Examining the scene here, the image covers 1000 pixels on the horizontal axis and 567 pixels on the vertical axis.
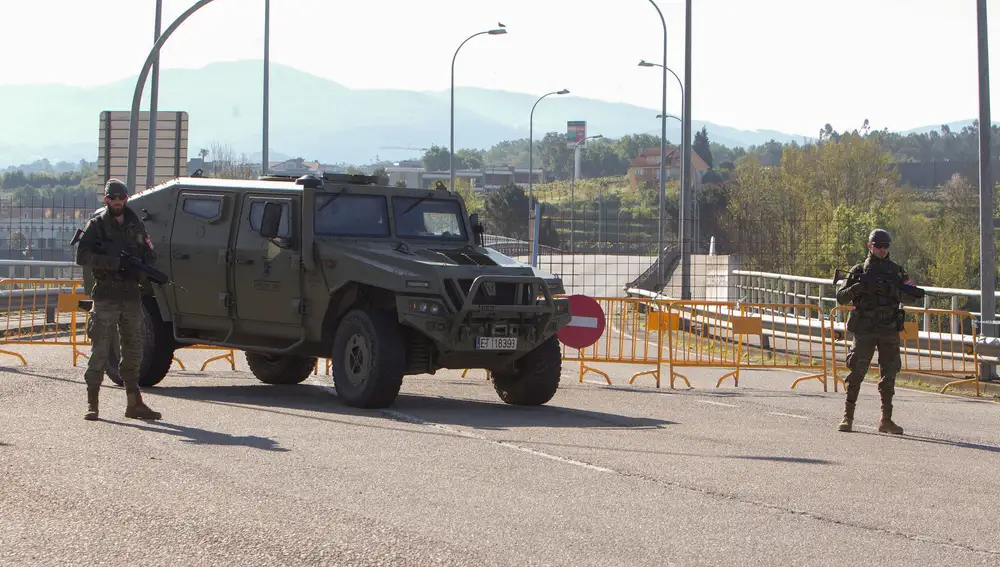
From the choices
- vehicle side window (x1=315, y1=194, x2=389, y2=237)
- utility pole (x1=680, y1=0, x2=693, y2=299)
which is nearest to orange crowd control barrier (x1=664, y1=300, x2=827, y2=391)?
utility pole (x1=680, y1=0, x2=693, y2=299)

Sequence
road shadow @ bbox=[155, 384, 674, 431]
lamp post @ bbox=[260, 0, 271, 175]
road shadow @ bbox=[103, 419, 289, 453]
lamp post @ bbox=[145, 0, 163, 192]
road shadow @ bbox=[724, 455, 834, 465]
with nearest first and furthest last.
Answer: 1. road shadow @ bbox=[724, 455, 834, 465]
2. road shadow @ bbox=[103, 419, 289, 453]
3. road shadow @ bbox=[155, 384, 674, 431]
4. lamp post @ bbox=[145, 0, 163, 192]
5. lamp post @ bbox=[260, 0, 271, 175]

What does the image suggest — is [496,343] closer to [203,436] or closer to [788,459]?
[203,436]

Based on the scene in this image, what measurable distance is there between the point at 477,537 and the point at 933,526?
2611mm

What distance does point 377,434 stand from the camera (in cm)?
1067

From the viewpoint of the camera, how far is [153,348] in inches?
574

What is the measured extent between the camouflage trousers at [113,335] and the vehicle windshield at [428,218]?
10.8ft

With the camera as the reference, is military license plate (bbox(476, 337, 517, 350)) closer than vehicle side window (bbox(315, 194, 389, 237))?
Yes

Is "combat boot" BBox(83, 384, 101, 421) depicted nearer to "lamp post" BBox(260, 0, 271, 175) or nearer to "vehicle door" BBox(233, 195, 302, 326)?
"vehicle door" BBox(233, 195, 302, 326)

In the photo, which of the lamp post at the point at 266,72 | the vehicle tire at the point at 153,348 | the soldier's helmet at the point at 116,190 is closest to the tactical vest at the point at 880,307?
the soldier's helmet at the point at 116,190

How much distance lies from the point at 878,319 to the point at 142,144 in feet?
68.1

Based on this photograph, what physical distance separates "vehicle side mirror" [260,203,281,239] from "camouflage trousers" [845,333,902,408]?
5790mm

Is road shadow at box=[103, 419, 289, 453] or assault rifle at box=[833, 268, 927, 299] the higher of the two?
assault rifle at box=[833, 268, 927, 299]

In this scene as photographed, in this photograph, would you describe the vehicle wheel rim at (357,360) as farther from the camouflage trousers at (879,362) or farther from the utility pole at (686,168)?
the utility pole at (686,168)

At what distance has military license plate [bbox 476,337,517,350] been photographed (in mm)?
12609
